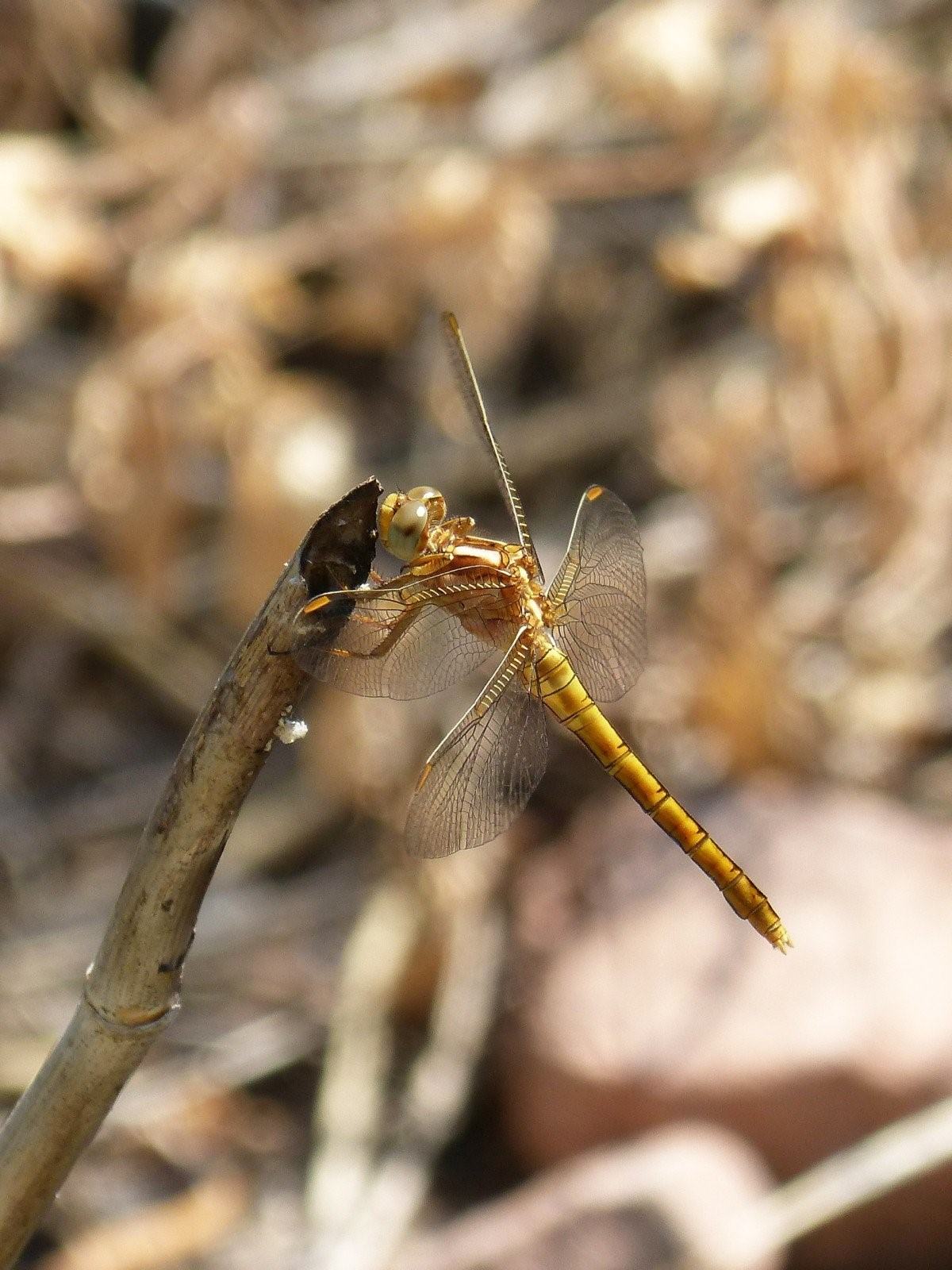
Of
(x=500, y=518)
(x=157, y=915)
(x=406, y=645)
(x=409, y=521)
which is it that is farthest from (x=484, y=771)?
(x=500, y=518)

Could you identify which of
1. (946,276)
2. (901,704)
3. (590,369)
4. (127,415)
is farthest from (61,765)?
(946,276)

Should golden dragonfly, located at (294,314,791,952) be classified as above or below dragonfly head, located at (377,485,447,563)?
below

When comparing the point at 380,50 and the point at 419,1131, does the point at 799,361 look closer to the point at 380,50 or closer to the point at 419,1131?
the point at 380,50

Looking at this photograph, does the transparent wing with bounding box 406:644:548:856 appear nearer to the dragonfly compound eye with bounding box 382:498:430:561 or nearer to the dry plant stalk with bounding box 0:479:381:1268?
the dragonfly compound eye with bounding box 382:498:430:561

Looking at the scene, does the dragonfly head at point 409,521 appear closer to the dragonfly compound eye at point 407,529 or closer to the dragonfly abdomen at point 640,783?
the dragonfly compound eye at point 407,529

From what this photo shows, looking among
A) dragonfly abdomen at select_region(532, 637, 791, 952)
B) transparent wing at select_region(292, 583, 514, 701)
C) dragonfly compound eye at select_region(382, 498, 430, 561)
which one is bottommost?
dragonfly abdomen at select_region(532, 637, 791, 952)

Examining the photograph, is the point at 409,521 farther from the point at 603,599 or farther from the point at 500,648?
the point at 603,599

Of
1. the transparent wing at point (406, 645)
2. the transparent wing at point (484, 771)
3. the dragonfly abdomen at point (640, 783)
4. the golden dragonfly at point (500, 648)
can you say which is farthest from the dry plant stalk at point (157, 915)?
the dragonfly abdomen at point (640, 783)

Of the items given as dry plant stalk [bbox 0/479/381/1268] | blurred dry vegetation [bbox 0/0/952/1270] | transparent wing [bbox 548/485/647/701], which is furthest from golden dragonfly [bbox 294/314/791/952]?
blurred dry vegetation [bbox 0/0/952/1270]
